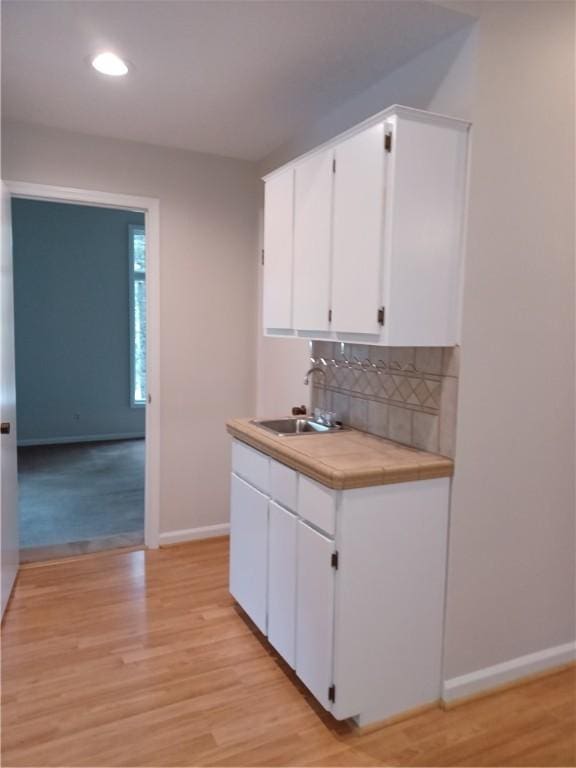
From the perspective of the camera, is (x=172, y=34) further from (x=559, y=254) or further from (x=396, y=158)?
(x=559, y=254)

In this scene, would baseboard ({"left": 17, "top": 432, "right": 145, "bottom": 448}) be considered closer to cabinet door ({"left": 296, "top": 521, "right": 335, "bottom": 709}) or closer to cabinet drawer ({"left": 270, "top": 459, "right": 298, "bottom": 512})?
cabinet drawer ({"left": 270, "top": 459, "right": 298, "bottom": 512})

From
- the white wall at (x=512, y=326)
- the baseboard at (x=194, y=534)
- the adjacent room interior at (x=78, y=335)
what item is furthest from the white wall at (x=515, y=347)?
the adjacent room interior at (x=78, y=335)

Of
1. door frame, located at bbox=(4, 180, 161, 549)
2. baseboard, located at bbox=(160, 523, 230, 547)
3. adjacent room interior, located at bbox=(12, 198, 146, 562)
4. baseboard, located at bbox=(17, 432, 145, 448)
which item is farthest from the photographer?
baseboard, located at bbox=(17, 432, 145, 448)

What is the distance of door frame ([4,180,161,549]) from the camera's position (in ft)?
10.8

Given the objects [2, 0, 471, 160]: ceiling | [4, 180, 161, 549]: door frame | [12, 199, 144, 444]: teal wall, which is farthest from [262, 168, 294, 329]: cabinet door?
[12, 199, 144, 444]: teal wall

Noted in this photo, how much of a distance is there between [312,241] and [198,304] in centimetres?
148

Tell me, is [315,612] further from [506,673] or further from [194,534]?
[194,534]

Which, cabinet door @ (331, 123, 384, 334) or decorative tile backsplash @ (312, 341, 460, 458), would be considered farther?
decorative tile backsplash @ (312, 341, 460, 458)

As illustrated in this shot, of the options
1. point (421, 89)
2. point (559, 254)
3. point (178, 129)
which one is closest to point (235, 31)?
point (421, 89)

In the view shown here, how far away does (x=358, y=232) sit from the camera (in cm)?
203

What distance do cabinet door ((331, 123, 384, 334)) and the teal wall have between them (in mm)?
5206

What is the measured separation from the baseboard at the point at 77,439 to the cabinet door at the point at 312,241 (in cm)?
511

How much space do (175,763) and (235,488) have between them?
1181 millimetres

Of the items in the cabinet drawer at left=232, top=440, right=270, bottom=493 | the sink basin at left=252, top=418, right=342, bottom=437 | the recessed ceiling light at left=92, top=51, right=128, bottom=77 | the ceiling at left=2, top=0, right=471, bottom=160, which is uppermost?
the ceiling at left=2, top=0, right=471, bottom=160
